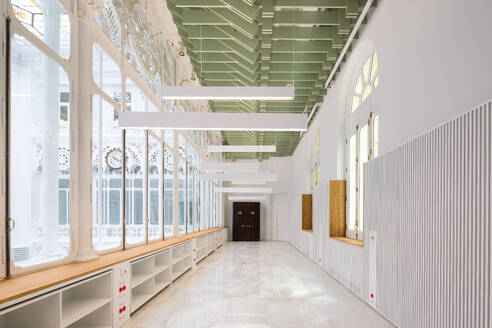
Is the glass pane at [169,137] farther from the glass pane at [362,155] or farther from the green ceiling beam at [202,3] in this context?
the glass pane at [362,155]

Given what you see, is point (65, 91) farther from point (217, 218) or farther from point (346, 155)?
point (217, 218)

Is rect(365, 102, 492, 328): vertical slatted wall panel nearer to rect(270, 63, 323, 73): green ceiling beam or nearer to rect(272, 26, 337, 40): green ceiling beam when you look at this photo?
rect(272, 26, 337, 40): green ceiling beam

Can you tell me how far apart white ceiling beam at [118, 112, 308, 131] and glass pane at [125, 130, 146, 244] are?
1.29m

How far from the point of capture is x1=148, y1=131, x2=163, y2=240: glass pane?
769cm

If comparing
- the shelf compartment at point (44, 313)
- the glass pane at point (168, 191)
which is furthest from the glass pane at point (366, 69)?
the shelf compartment at point (44, 313)

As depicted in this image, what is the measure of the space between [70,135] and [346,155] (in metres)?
6.34

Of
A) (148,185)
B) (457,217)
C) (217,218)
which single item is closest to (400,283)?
(457,217)

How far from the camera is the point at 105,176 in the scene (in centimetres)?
564

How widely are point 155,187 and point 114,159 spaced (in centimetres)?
212

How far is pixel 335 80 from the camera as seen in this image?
30.4 feet

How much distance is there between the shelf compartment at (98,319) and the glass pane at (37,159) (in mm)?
777

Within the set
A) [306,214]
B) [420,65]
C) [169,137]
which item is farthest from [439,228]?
[306,214]

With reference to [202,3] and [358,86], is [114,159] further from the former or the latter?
[358,86]

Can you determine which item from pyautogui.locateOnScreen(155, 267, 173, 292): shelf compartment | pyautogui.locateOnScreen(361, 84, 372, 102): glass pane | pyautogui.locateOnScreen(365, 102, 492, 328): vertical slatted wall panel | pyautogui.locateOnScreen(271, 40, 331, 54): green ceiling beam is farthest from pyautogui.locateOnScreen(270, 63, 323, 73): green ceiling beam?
pyautogui.locateOnScreen(155, 267, 173, 292): shelf compartment
